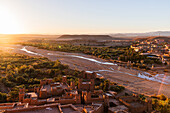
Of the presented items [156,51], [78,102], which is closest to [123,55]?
[156,51]

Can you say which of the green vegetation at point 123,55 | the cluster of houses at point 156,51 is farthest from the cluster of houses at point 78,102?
the cluster of houses at point 156,51

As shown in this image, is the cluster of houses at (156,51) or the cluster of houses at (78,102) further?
the cluster of houses at (156,51)

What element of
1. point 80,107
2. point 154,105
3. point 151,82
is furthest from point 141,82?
point 80,107

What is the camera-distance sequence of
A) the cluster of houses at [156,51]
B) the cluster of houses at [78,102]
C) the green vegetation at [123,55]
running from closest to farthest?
the cluster of houses at [78,102] < the green vegetation at [123,55] < the cluster of houses at [156,51]

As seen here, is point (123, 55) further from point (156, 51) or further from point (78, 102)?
point (78, 102)

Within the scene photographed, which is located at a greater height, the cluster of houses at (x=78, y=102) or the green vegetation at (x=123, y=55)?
the cluster of houses at (x=78, y=102)

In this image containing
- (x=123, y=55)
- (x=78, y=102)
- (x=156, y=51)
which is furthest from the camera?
(x=156, y=51)

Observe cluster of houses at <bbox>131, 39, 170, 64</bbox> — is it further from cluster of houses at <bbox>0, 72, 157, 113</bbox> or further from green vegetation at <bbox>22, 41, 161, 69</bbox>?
cluster of houses at <bbox>0, 72, 157, 113</bbox>

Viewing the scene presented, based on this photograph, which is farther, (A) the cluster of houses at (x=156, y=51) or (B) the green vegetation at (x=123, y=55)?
(A) the cluster of houses at (x=156, y=51)

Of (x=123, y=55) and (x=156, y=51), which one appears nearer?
(x=123, y=55)

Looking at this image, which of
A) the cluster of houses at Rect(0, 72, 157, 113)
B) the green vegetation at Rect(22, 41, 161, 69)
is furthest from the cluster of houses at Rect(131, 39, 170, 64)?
the cluster of houses at Rect(0, 72, 157, 113)

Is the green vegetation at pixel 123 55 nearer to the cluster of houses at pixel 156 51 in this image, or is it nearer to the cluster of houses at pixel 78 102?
the cluster of houses at pixel 156 51

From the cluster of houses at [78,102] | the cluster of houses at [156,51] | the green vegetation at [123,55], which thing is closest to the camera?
the cluster of houses at [78,102]
